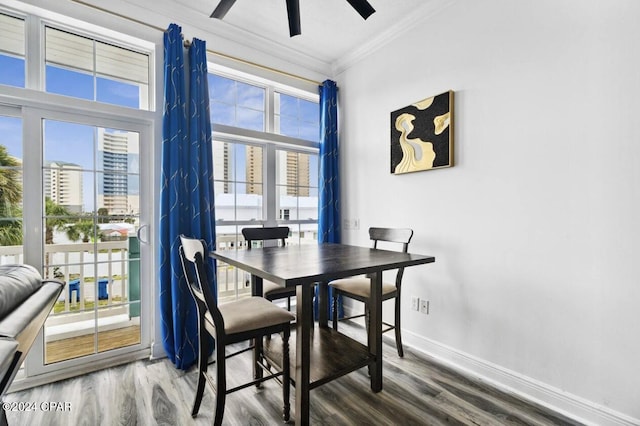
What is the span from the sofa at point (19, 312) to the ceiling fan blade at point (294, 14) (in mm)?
1880

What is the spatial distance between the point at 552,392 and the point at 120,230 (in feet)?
10.3

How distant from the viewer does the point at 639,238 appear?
1.55 meters

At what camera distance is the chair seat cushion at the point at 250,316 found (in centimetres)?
158

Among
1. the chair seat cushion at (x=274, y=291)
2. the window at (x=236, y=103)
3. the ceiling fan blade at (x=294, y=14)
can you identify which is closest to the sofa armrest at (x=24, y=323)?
the chair seat cushion at (x=274, y=291)

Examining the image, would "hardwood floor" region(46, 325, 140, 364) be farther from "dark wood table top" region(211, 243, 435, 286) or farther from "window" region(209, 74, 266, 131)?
"window" region(209, 74, 266, 131)

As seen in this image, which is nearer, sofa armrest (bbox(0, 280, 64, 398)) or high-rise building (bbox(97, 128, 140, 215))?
sofa armrest (bbox(0, 280, 64, 398))

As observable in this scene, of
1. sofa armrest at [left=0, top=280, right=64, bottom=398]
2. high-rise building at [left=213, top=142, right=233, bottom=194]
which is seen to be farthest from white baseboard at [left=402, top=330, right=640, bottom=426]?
sofa armrest at [left=0, top=280, right=64, bottom=398]

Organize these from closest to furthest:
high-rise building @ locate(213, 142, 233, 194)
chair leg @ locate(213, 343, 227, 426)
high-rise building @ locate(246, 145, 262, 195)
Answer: chair leg @ locate(213, 343, 227, 426) < high-rise building @ locate(213, 142, 233, 194) < high-rise building @ locate(246, 145, 262, 195)

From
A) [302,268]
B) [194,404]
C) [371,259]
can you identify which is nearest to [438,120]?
[371,259]

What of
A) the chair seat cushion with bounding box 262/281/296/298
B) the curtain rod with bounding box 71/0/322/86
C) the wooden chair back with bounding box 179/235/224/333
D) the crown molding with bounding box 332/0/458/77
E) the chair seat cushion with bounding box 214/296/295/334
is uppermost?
the crown molding with bounding box 332/0/458/77

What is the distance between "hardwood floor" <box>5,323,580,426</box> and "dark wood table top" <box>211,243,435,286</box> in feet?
2.78

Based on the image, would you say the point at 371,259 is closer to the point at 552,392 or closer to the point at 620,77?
the point at 552,392

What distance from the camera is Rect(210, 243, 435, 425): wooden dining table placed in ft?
5.04

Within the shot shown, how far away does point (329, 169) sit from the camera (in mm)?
3369
